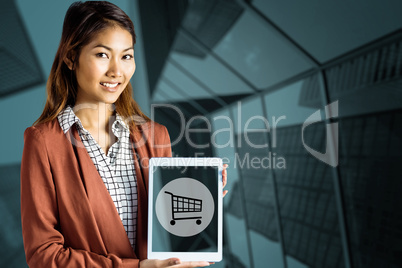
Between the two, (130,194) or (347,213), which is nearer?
(130,194)

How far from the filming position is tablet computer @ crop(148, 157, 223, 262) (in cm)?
88

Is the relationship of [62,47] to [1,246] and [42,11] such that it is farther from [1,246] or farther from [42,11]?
[1,246]

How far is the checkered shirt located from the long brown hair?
6cm

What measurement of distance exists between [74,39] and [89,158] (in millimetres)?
308

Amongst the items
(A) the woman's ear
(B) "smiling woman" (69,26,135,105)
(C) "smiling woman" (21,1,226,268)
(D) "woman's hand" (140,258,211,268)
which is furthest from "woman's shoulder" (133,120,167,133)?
(D) "woman's hand" (140,258,211,268)

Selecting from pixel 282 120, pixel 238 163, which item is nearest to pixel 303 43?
pixel 282 120

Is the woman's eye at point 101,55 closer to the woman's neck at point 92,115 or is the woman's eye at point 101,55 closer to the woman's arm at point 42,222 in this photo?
the woman's neck at point 92,115

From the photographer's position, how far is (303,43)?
2.10 metres

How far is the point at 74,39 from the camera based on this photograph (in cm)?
89

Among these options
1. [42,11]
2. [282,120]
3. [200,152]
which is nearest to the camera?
[282,120]

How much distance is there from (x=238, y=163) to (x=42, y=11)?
2207mm

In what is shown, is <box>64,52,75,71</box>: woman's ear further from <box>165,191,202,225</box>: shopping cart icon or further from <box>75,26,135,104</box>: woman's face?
<box>165,191,202,225</box>: shopping cart icon

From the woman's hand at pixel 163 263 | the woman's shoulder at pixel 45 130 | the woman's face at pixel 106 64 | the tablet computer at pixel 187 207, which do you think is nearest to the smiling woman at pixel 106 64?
the woman's face at pixel 106 64

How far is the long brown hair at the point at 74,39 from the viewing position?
88 cm
